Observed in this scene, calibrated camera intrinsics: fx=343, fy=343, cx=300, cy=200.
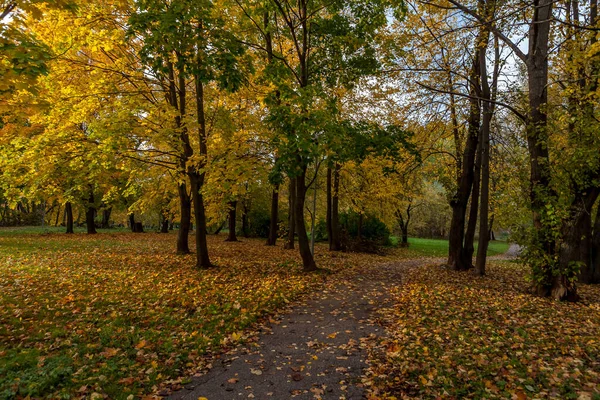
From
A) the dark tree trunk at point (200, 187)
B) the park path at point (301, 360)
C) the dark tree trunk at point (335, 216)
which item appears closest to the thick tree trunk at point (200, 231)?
the dark tree trunk at point (200, 187)

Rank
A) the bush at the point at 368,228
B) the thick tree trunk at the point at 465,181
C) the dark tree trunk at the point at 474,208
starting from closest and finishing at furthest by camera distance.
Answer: the thick tree trunk at the point at 465,181
the dark tree trunk at the point at 474,208
the bush at the point at 368,228

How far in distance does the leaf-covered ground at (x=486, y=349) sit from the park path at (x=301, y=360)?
0.40 m

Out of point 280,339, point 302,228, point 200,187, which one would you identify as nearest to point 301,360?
point 280,339

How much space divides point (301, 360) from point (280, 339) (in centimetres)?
93

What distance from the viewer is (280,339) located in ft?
19.8

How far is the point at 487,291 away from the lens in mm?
10031

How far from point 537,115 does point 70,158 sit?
13.9 meters

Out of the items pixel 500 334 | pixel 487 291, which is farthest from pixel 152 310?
pixel 487 291

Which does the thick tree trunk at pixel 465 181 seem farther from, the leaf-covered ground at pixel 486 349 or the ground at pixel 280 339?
the leaf-covered ground at pixel 486 349

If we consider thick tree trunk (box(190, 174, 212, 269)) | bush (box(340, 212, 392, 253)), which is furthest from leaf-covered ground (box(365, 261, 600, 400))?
bush (box(340, 212, 392, 253))

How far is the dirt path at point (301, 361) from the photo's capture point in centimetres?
428

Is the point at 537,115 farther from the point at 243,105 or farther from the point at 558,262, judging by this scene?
the point at 243,105

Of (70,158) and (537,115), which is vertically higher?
(537,115)

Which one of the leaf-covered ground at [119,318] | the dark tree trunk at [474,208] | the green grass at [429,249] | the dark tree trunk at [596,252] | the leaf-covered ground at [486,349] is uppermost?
the dark tree trunk at [474,208]
